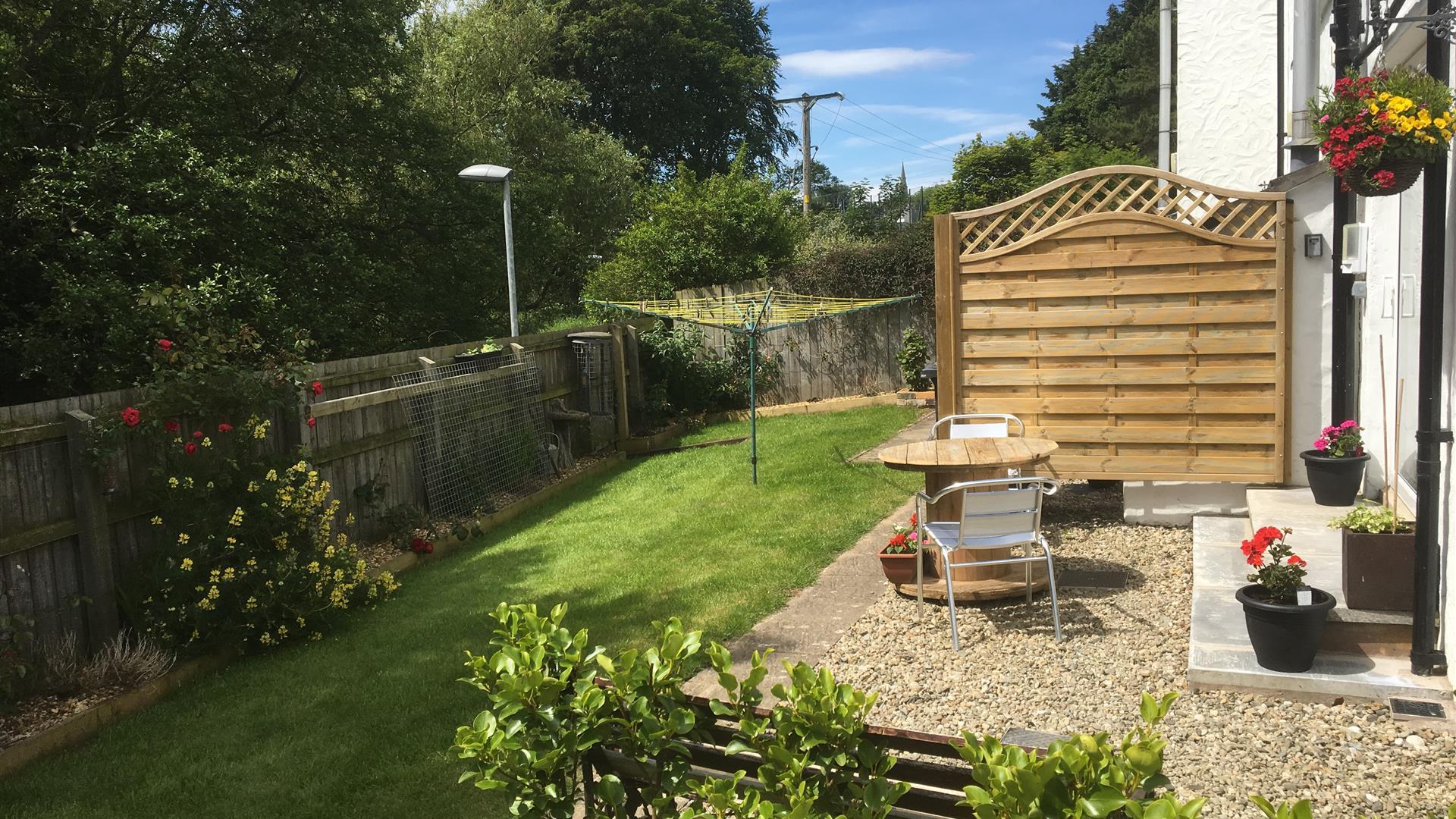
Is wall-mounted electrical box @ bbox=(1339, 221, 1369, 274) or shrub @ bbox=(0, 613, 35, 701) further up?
wall-mounted electrical box @ bbox=(1339, 221, 1369, 274)

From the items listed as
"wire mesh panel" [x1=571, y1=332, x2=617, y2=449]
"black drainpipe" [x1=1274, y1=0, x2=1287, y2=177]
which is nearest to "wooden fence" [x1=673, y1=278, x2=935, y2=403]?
"wire mesh panel" [x1=571, y1=332, x2=617, y2=449]

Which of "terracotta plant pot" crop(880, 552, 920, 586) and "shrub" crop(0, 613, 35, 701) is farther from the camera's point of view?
"terracotta plant pot" crop(880, 552, 920, 586)

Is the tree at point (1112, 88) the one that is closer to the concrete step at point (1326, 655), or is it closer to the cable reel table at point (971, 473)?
the cable reel table at point (971, 473)

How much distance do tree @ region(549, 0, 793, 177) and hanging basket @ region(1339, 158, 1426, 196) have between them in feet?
91.2

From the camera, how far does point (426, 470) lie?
8.31 metres

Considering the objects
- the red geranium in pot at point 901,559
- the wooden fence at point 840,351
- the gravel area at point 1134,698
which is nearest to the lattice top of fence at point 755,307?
the wooden fence at point 840,351

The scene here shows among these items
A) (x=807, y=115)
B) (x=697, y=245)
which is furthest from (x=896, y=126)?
(x=697, y=245)

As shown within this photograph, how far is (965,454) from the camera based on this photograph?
18.8ft

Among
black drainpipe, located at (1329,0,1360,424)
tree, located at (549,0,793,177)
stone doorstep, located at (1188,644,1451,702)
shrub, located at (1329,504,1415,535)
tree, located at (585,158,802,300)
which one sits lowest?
stone doorstep, located at (1188,644,1451,702)

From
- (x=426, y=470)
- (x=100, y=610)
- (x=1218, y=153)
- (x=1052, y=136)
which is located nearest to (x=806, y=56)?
(x=1052, y=136)

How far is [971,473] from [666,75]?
94.5ft

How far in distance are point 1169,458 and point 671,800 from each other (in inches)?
231

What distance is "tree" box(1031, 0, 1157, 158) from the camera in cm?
3538

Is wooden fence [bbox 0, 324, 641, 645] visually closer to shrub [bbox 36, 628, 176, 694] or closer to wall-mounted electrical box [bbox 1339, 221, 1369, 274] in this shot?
shrub [bbox 36, 628, 176, 694]
